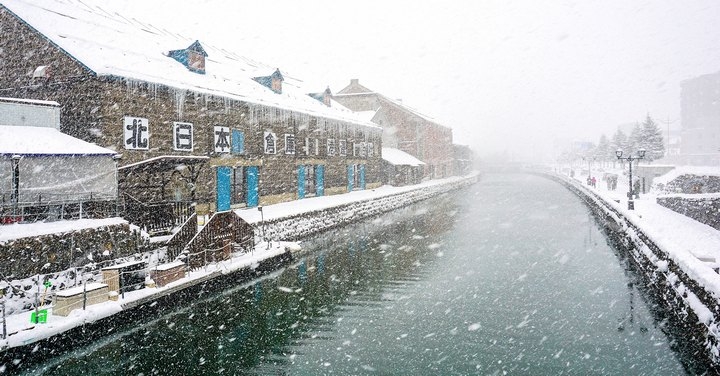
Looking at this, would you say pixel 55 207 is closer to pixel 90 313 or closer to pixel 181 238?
pixel 181 238

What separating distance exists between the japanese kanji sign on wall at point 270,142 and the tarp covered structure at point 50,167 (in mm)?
12177

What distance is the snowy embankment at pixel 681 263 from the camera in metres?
9.15

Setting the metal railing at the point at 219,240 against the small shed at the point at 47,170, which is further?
the metal railing at the point at 219,240

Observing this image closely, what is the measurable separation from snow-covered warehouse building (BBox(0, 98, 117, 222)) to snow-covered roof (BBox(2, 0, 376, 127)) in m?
3.40

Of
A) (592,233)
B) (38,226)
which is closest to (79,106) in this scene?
(38,226)

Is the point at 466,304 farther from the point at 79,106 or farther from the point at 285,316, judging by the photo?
the point at 79,106

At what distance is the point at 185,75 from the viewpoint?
2297 cm

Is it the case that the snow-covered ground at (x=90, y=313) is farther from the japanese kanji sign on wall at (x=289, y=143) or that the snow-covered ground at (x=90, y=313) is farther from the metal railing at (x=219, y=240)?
the japanese kanji sign on wall at (x=289, y=143)

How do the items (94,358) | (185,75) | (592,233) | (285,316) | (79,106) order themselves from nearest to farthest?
1. (94,358)
2. (285,316)
3. (79,106)
4. (185,75)
5. (592,233)

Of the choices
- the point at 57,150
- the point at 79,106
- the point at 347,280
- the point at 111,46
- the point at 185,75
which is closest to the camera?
the point at 57,150

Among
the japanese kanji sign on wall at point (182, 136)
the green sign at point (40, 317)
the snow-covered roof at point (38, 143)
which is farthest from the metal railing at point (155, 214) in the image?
the green sign at point (40, 317)

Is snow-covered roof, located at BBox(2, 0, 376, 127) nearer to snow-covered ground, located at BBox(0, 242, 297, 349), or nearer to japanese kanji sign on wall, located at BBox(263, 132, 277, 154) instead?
japanese kanji sign on wall, located at BBox(263, 132, 277, 154)

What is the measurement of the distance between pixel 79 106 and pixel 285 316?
12948 millimetres

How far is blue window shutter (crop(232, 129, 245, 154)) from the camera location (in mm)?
25516
